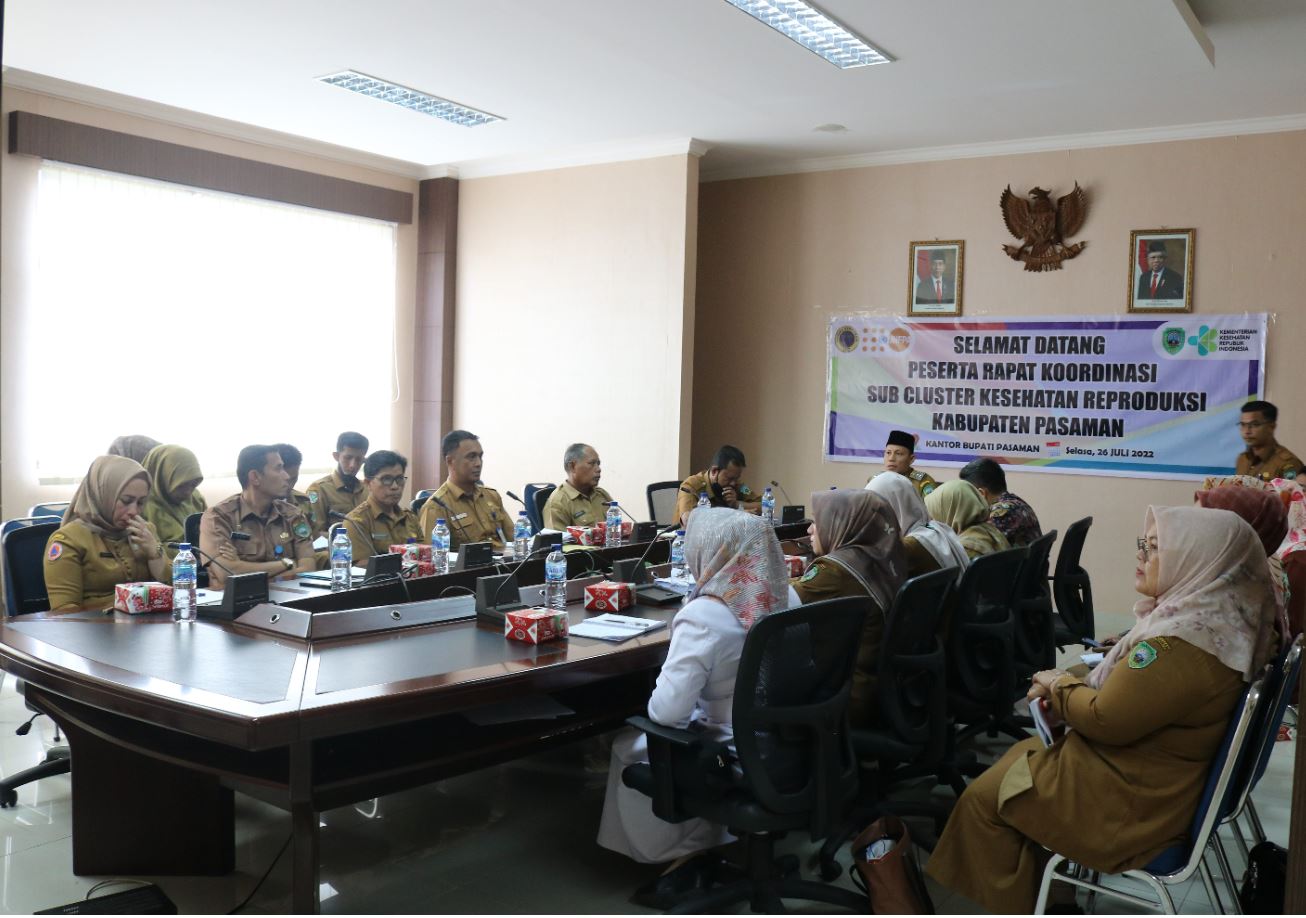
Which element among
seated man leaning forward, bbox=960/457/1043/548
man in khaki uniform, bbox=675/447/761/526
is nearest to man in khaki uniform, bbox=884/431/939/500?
man in khaki uniform, bbox=675/447/761/526

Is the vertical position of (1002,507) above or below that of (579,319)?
below

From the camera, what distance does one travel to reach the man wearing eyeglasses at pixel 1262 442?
5.96 meters

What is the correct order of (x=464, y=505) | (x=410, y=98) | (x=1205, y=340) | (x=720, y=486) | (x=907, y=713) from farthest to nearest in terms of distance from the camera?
1. (x=1205, y=340)
2. (x=410, y=98)
3. (x=720, y=486)
4. (x=464, y=505)
5. (x=907, y=713)

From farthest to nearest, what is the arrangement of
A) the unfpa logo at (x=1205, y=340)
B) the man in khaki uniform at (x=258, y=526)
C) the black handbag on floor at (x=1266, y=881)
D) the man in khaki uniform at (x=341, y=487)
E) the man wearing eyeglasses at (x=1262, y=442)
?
1. the unfpa logo at (x=1205, y=340)
2. the man wearing eyeglasses at (x=1262, y=442)
3. the man in khaki uniform at (x=341, y=487)
4. the man in khaki uniform at (x=258, y=526)
5. the black handbag on floor at (x=1266, y=881)

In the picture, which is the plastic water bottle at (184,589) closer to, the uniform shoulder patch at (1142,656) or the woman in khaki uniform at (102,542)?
the woman in khaki uniform at (102,542)

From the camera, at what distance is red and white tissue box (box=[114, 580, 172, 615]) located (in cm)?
318

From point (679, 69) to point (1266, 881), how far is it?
4.42 metres

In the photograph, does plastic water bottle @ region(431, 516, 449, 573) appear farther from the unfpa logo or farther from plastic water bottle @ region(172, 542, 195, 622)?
the unfpa logo

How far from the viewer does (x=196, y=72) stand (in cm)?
569

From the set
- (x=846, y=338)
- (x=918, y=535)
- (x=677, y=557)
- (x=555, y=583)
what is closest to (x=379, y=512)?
(x=677, y=557)

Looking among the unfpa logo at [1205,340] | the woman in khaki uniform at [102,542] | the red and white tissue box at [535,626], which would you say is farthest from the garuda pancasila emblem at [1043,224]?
the woman in khaki uniform at [102,542]

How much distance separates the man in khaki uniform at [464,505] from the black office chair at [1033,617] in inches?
91.8

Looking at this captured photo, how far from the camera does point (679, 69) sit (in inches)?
215

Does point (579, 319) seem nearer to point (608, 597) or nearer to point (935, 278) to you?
point (935, 278)
